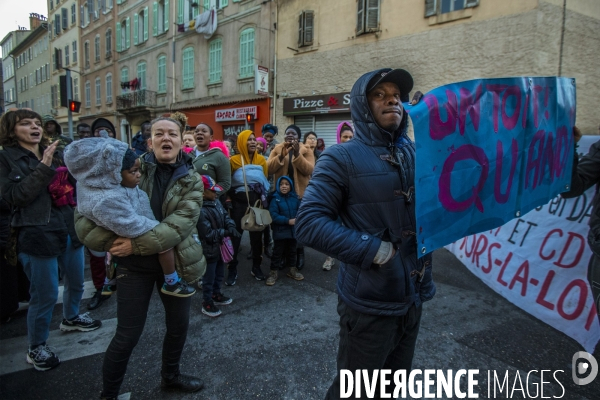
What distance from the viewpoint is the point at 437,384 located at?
2.62 meters

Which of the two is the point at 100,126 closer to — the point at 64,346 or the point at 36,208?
the point at 36,208

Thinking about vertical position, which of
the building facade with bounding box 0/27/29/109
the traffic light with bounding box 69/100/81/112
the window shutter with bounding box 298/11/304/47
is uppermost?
the building facade with bounding box 0/27/29/109

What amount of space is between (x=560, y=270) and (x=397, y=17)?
425 inches

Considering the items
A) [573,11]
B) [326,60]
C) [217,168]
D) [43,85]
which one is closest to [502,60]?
[573,11]

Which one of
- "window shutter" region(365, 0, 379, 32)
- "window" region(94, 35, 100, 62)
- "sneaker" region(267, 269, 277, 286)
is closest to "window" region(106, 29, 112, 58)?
"window" region(94, 35, 100, 62)

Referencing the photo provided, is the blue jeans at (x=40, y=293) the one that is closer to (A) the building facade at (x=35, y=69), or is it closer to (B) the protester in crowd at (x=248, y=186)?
(B) the protester in crowd at (x=248, y=186)

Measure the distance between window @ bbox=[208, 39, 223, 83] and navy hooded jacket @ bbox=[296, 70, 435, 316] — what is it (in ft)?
59.1

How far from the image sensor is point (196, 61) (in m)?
19.3

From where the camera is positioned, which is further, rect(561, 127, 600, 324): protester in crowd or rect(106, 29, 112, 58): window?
rect(106, 29, 112, 58): window

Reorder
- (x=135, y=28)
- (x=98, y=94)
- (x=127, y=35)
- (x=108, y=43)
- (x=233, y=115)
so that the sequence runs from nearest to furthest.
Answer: (x=233, y=115) → (x=135, y=28) → (x=127, y=35) → (x=108, y=43) → (x=98, y=94)

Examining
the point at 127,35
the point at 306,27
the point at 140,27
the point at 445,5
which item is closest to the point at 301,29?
the point at 306,27

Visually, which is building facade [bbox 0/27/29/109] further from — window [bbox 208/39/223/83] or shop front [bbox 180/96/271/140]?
shop front [bbox 180/96/271/140]

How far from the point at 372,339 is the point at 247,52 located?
56.0ft

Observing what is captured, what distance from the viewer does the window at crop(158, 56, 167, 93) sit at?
70.0ft
